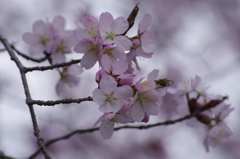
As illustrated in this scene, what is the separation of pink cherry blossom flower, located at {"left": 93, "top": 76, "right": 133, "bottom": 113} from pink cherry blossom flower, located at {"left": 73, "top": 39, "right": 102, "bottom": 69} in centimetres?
21

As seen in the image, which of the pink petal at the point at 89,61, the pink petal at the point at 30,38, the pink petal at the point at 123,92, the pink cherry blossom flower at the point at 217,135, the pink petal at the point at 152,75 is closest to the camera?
the pink petal at the point at 123,92

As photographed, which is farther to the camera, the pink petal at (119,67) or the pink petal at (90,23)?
the pink petal at (90,23)

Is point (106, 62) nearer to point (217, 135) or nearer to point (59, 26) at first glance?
point (59, 26)

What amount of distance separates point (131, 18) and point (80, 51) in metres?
0.34

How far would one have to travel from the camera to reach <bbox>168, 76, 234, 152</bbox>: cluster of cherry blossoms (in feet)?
6.66

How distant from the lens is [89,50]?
140 centimetres

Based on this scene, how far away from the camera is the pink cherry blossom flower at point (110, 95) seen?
1.22 metres

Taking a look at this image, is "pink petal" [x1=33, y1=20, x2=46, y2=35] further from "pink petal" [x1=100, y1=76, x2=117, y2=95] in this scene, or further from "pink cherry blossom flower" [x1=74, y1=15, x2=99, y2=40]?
"pink petal" [x1=100, y1=76, x2=117, y2=95]

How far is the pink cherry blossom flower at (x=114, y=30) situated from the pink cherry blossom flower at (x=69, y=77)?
71 cm

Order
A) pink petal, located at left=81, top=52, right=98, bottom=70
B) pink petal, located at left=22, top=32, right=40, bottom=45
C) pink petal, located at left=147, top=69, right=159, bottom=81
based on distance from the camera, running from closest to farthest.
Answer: pink petal, located at left=147, top=69, right=159, bottom=81 → pink petal, located at left=81, top=52, right=98, bottom=70 → pink petal, located at left=22, top=32, right=40, bottom=45

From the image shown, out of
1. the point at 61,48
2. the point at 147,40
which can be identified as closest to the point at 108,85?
the point at 147,40

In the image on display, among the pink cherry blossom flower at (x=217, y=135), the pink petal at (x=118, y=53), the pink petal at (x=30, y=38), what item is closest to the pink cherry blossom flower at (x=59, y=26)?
the pink petal at (x=30, y=38)

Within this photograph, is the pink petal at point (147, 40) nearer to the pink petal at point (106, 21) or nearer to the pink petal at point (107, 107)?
the pink petal at point (106, 21)

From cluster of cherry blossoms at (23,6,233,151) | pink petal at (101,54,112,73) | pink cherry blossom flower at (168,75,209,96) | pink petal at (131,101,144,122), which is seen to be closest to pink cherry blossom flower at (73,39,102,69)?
cluster of cherry blossoms at (23,6,233,151)
